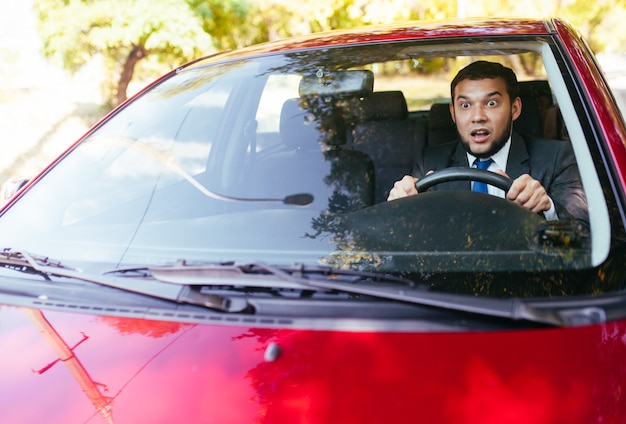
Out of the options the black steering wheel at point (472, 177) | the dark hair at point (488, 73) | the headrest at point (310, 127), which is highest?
the dark hair at point (488, 73)

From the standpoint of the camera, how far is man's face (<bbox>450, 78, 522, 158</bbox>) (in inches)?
100

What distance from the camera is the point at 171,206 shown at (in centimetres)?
212

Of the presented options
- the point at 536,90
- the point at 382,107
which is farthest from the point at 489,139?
the point at 536,90

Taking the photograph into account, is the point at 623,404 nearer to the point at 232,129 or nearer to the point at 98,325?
the point at 98,325

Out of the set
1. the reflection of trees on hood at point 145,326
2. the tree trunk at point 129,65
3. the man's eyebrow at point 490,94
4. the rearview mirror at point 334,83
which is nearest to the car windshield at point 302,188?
the rearview mirror at point 334,83

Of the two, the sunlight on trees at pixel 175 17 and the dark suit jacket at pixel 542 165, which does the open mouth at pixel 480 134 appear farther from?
the sunlight on trees at pixel 175 17

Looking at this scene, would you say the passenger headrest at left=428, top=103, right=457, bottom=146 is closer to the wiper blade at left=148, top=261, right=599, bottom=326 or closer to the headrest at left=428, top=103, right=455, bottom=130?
the headrest at left=428, top=103, right=455, bottom=130

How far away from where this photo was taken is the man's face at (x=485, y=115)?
2.55 meters

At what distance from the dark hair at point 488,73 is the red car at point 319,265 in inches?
1.4

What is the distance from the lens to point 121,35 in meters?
11.6

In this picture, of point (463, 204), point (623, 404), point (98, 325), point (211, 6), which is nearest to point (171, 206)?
point (98, 325)

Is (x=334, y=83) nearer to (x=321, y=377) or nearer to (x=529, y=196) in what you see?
(x=529, y=196)

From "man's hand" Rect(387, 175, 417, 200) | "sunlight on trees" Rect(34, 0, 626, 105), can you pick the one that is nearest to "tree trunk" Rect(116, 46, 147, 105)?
"sunlight on trees" Rect(34, 0, 626, 105)

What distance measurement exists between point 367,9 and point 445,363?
36.9 ft
